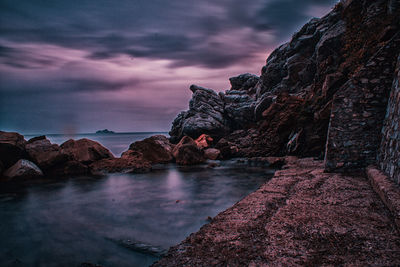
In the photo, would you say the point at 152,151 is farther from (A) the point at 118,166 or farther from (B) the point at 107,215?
(B) the point at 107,215

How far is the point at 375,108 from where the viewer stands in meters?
4.76

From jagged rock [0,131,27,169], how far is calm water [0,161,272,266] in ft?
5.91

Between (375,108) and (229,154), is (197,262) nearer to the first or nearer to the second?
(375,108)

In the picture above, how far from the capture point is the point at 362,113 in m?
4.90

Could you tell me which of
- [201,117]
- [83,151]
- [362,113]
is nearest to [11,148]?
[83,151]

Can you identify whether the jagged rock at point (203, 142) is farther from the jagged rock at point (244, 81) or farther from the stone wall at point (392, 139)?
the stone wall at point (392, 139)

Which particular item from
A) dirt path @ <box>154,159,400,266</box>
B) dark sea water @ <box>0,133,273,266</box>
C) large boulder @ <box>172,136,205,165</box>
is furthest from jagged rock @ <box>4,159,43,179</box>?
dirt path @ <box>154,159,400,266</box>

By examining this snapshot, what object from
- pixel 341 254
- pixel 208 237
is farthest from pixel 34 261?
pixel 341 254

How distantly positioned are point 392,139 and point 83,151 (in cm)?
1404

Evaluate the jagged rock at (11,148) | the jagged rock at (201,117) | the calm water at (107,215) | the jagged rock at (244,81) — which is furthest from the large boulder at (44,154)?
the jagged rock at (244,81)

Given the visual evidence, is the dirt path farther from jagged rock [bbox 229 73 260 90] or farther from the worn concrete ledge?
jagged rock [bbox 229 73 260 90]

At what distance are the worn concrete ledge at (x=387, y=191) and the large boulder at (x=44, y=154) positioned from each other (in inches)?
534

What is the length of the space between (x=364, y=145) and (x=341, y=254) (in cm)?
379

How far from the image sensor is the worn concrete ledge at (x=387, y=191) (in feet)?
8.07
